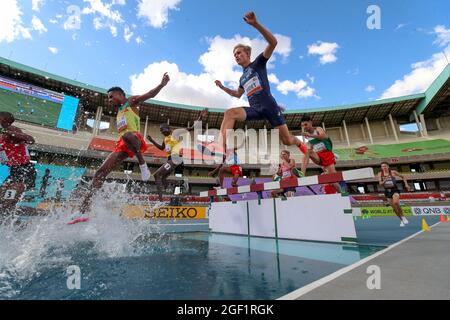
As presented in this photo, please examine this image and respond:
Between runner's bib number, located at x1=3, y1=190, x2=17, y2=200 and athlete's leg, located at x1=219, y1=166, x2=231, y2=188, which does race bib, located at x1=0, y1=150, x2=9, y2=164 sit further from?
athlete's leg, located at x1=219, y1=166, x2=231, y2=188

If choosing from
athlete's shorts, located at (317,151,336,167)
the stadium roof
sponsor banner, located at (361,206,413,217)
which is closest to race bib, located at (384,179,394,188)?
athlete's shorts, located at (317,151,336,167)

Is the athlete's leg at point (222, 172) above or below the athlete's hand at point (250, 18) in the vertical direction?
below

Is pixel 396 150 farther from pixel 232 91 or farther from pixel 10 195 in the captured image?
pixel 10 195

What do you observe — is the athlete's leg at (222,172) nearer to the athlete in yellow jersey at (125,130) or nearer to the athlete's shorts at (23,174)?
the athlete in yellow jersey at (125,130)

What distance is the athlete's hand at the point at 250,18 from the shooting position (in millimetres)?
2795

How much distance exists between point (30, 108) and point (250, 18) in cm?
2606

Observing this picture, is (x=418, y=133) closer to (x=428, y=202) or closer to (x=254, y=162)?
(x=428, y=202)

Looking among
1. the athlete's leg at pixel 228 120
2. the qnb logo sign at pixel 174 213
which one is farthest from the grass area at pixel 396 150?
the athlete's leg at pixel 228 120

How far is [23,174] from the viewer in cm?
418

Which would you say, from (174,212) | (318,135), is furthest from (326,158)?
(174,212)

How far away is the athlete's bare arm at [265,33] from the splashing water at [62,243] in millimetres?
3497
